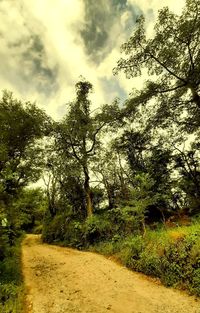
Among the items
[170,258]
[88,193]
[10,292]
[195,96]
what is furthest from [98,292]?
[88,193]

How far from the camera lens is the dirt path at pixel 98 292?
20.5ft

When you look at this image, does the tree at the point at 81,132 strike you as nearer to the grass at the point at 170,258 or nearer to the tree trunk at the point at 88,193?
the tree trunk at the point at 88,193

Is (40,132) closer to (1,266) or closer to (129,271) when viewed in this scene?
(1,266)

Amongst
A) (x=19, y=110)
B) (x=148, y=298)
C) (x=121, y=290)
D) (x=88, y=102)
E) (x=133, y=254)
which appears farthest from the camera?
(x=88, y=102)

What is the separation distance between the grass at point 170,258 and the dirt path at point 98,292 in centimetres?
37

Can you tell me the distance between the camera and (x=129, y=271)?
9.70 m

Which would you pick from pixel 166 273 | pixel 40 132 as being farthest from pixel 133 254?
pixel 40 132

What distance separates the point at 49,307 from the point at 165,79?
12.7m

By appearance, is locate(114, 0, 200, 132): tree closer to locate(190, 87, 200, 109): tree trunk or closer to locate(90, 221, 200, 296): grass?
locate(190, 87, 200, 109): tree trunk

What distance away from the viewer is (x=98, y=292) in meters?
7.71

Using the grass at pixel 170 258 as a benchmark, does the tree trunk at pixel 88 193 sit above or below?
above

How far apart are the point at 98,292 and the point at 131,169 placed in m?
16.3

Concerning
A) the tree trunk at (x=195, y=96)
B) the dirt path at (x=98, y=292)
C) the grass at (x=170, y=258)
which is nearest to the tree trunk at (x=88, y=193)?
the dirt path at (x=98, y=292)

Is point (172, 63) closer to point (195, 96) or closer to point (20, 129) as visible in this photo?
point (195, 96)
